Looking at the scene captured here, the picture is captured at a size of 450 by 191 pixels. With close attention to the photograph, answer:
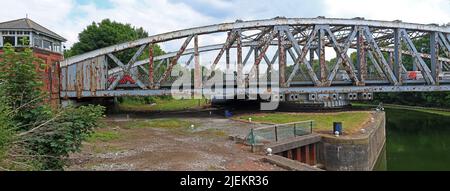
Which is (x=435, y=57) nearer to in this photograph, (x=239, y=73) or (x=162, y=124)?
(x=239, y=73)

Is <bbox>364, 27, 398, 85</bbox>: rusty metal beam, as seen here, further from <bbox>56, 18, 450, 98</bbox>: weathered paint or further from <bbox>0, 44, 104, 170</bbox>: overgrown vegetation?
<bbox>0, 44, 104, 170</bbox>: overgrown vegetation

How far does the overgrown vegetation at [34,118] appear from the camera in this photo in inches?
440

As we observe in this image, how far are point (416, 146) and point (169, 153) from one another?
75.7ft

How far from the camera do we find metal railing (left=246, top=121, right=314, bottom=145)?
1681cm

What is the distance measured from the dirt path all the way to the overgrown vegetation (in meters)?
1.45

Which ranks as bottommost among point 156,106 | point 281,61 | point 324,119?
point 324,119

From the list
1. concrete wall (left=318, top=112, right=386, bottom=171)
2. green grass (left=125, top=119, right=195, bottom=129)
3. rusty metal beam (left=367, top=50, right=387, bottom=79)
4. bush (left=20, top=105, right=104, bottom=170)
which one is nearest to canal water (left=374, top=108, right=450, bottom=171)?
concrete wall (left=318, top=112, right=386, bottom=171)

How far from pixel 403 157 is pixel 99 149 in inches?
819

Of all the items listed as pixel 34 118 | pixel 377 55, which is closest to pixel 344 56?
pixel 377 55

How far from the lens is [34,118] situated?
12008 mm

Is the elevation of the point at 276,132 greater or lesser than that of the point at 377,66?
lesser

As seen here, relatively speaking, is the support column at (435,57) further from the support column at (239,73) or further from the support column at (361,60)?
the support column at (239,73)
